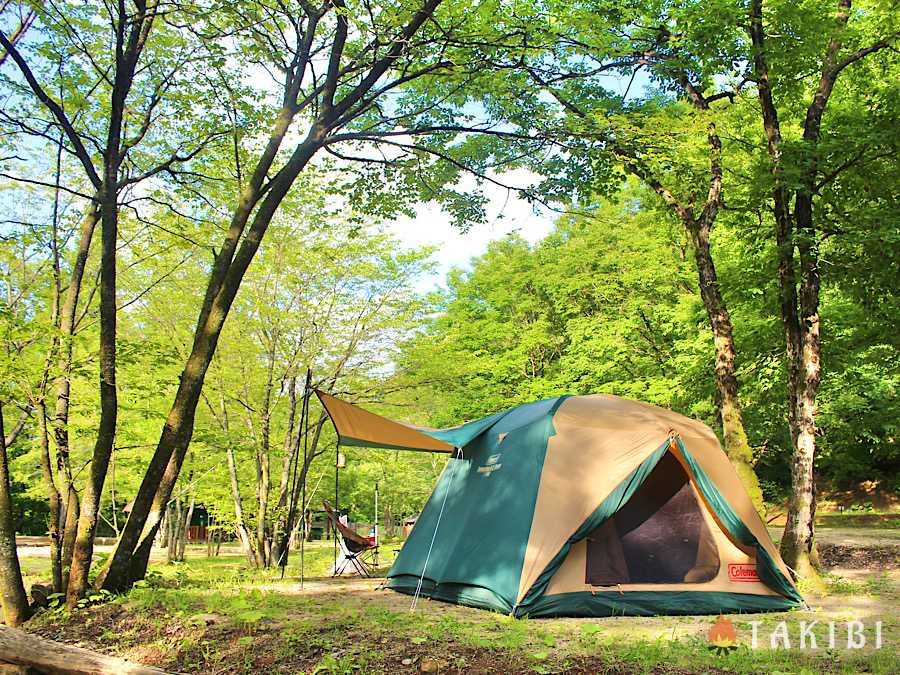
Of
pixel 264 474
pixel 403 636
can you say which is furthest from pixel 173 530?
pixel 403 636

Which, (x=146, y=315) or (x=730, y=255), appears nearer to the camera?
(x=146, y=315)

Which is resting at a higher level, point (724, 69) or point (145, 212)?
point (724, 69)

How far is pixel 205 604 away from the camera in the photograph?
5504 mm

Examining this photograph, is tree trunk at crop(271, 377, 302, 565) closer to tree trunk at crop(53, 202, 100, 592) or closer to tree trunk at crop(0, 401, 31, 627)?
tree trunk at crop(53, 202, 100, 592)

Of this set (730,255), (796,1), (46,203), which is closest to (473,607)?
(796,1)

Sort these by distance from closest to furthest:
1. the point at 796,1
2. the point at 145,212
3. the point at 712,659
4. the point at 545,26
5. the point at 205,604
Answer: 1. the point at 712,659
2. the point at 205,604
3. the point at 545,26
4. the point at 796,1
5. the point at 145,212

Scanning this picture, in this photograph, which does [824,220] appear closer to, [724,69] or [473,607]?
[724,69]

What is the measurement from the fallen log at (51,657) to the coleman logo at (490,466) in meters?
3.61

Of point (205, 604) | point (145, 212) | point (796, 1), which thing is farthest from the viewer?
point (145, 212)

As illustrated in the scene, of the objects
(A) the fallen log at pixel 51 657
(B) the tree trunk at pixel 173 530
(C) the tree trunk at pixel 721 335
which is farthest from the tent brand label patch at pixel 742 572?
(B) the tree trunk at pixel 173 530

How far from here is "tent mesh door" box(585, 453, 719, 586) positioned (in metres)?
5.81

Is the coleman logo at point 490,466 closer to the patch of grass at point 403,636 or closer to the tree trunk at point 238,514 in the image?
the patch of grass at point 403,636

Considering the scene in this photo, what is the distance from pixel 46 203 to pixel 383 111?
15.2 ft

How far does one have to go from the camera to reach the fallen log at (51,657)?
3.56 metres
